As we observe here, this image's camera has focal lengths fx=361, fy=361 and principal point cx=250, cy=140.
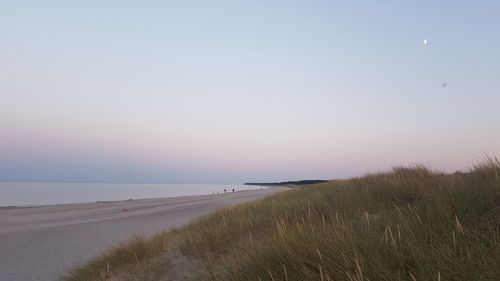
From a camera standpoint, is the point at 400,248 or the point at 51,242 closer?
the point at 400,248

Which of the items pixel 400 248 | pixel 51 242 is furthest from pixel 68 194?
pixel 400 248

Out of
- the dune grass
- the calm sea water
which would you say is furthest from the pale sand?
the calm sea water

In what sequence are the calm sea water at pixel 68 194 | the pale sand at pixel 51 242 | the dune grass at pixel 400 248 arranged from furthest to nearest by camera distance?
1. the calm sea water at pixel 68 194
2. the pale sand at pixel 51 242
3. the dune grass at pixel 400 248

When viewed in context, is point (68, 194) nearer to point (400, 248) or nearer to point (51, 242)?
point (51, 242)

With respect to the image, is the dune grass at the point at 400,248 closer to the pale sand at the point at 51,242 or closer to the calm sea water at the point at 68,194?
the pale sand at the point at 51,242

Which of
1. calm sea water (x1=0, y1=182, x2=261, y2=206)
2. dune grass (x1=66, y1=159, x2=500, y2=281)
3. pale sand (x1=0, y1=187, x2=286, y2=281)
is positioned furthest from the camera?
calm sea water (x1=0, y1=182, x2=261, y2=206)

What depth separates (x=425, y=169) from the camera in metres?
9.39

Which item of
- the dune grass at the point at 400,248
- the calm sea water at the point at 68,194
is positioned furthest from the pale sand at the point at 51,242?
the calm sea water at the point at 68,194

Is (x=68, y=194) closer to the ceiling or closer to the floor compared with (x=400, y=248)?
closer to the ceiling

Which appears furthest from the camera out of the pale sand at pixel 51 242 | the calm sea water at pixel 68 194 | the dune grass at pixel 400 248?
the calm sea water at pixel 68 194

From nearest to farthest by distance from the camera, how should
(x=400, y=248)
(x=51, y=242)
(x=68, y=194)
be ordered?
(x=400, y=248) < (x=51, y=242) < (x=68, y=194)

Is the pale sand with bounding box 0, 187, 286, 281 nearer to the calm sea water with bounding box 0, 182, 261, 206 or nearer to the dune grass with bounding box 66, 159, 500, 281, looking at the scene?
the dune grass with bounding box 66, 159, 500, 281

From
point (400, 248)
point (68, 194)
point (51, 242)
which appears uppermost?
point (68, 194)

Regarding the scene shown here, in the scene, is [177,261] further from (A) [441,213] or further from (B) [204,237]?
(A) [441,213]
